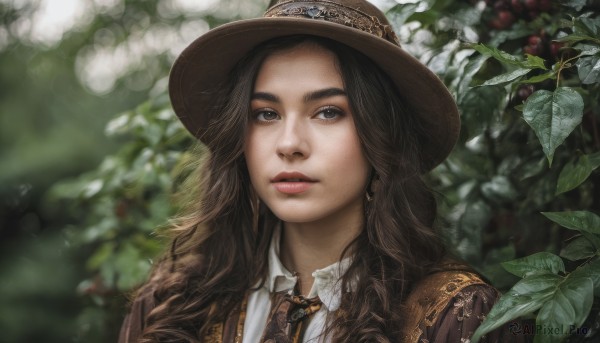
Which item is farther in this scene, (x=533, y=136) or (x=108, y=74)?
(x=108, y=74)

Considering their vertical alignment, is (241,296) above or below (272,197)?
below

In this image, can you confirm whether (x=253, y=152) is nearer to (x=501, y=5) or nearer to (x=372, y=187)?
(x=372, y=187)

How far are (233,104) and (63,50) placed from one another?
193 inches

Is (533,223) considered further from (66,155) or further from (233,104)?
(66,155)

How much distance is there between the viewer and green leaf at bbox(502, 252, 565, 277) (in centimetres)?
148

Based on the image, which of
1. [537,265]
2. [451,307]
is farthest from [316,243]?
[537,265]

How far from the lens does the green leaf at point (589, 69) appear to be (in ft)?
5.13

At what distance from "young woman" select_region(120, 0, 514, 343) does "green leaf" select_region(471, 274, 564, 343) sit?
1.04ft

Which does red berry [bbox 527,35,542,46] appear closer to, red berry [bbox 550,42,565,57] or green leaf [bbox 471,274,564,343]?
red berry [bbox 550,42,565,57]

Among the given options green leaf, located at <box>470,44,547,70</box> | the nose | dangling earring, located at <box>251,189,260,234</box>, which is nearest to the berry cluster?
green leaf, located at <box>470,44,547,70</box>

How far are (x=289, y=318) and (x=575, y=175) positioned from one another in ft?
2.88

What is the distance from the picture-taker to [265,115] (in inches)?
76.9

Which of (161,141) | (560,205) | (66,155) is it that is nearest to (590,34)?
(560,205)

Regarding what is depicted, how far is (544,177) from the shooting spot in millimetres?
2121
